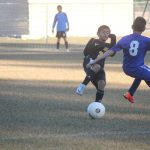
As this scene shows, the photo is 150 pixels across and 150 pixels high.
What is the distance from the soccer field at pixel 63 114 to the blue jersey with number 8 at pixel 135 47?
1004 millimetres

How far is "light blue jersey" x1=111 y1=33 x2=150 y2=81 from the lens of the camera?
13.2 m

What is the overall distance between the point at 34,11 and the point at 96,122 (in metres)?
39.1

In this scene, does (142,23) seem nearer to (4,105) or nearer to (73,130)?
(73,130)

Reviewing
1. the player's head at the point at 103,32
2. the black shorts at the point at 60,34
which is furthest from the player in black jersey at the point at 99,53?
the black shorts at the point at 60,34

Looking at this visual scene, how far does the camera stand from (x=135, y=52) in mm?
13211

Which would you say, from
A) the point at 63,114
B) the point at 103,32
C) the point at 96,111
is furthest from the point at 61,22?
the point at 96,111

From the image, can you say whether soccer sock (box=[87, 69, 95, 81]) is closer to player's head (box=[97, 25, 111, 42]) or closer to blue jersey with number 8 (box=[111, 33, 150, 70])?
player's head (box=[97, 25, 111, 42])

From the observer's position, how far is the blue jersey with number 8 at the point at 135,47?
13180 mm

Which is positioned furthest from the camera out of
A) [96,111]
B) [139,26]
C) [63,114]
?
[63,114]

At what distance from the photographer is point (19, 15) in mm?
53406

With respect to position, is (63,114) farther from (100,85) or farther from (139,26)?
(139,26)

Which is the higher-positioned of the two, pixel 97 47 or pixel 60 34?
pixel 97 47

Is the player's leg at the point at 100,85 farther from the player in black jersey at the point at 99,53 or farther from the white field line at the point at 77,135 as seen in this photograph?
the white field line at the point at 77,135

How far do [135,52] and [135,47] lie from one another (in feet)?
0.31
